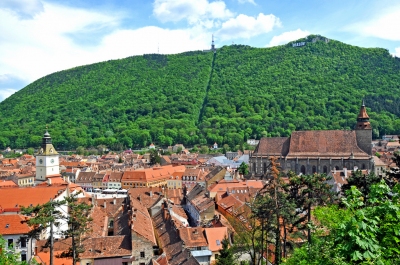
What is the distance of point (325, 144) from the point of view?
3081 inches

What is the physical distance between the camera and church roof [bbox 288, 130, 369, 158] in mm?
75812

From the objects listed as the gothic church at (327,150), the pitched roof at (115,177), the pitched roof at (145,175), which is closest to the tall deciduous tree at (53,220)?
the gothic church at (327,150)

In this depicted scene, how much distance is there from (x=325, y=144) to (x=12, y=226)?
63539 mm

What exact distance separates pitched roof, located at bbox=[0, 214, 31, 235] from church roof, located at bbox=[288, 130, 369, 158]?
197 ft

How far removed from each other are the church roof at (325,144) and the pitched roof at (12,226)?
5993 cm

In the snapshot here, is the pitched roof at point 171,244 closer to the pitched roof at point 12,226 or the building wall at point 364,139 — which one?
the pitched roof at point 12,226

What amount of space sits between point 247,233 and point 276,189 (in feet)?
32.2

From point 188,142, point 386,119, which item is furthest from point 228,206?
point 386,119

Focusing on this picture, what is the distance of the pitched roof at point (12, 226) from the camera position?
30.0m

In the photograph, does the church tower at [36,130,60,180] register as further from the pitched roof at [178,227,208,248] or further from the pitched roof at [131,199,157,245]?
the pitched roof at [178,227,208,248]

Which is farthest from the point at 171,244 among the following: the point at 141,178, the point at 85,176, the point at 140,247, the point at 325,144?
the point at 85,176

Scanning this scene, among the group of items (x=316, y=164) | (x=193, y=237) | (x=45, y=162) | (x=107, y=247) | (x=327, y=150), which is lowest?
(x=193, y=237)

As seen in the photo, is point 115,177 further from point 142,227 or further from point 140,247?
point 140,247

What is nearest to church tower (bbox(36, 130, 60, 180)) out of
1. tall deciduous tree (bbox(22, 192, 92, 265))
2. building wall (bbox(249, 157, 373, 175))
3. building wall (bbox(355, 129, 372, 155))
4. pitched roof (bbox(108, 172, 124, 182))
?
pitched roof (bbox(108, 172, 124, 182))
